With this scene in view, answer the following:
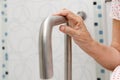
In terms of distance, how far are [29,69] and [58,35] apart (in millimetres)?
208

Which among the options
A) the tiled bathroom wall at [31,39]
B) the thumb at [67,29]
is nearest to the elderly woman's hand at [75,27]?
the thumb at [67,29]

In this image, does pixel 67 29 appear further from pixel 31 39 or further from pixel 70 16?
pixel 31 39

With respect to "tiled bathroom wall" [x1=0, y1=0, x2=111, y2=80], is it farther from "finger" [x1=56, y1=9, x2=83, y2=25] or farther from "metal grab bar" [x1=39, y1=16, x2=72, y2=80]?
"metal grab bar" [x1=39, y1=16, x2=72, y2=80]

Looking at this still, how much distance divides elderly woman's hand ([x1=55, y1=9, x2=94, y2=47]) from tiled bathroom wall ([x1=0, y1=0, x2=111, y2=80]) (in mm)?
321

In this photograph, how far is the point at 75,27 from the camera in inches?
21.5

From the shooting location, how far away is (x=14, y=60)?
103 centimetres

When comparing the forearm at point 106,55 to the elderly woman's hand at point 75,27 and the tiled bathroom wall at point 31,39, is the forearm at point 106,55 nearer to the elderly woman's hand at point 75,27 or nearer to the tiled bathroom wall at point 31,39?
the elderly woman's hand at point 75,27

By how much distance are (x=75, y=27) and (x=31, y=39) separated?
1.56ft

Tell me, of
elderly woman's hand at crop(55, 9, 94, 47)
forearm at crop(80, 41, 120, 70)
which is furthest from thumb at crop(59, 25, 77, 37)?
forearm at crop(80, 41, 120, 70)

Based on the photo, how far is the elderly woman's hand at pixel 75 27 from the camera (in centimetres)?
51

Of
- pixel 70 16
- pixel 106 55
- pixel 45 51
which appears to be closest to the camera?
pixel 45 51

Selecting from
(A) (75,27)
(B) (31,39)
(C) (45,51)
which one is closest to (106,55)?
(A) (75,27)

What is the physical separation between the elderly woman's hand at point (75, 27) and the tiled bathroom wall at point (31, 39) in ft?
1.05

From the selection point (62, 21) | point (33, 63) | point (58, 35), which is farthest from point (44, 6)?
point (62, 21)
